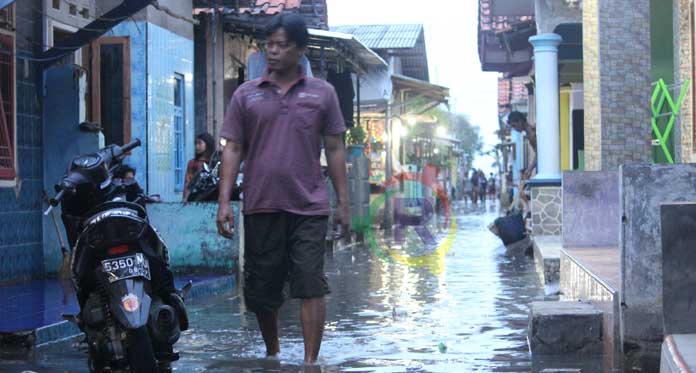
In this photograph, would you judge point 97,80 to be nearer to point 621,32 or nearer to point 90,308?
point 621,32

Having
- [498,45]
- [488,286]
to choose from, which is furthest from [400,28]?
[488,286]

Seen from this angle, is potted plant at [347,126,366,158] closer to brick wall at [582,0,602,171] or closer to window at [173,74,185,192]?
window at [173,74,185,192]

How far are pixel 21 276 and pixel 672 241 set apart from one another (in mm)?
7991

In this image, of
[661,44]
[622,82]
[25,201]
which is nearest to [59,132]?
[25,201]

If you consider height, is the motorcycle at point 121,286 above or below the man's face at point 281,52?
below

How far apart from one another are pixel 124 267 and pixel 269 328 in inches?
43.5

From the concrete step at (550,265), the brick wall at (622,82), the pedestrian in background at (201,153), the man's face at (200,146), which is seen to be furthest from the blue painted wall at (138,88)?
the brick wall at (622,82)

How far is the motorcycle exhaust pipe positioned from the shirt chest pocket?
1186 millimetres

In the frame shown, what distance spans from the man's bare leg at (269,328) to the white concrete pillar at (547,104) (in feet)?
41.7

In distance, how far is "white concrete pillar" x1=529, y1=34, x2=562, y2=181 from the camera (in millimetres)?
19000

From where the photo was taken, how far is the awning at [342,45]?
60.5 ft

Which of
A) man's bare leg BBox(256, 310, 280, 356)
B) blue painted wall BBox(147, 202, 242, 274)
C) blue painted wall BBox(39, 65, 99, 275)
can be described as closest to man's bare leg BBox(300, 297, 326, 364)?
man's bare leg BBox(256, 310, 280, 356)

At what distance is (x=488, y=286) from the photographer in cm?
1194

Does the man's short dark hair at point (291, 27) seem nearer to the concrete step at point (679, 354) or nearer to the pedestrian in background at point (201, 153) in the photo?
the concrete step at point (679, 354)
